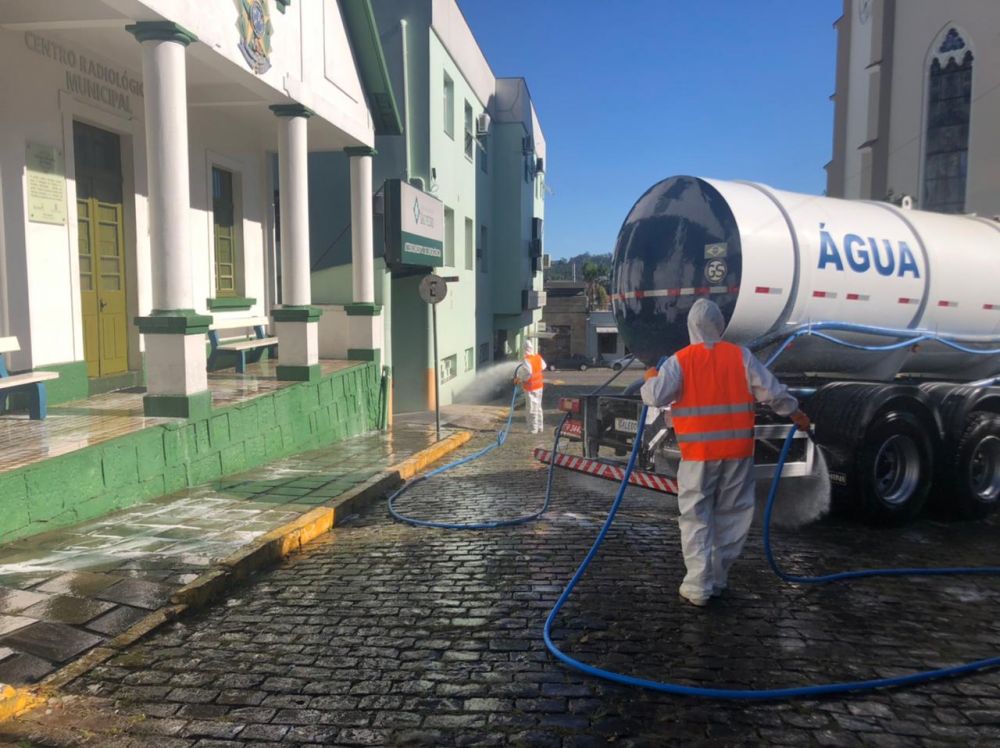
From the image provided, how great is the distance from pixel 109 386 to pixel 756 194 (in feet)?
24.7

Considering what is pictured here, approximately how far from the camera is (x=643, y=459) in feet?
22.1

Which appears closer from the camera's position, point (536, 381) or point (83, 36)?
point (83, 36)

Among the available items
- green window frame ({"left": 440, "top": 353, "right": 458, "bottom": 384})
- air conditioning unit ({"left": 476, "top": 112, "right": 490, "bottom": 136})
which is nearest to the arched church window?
air conditioning unit ({"left": 476, "top": 112, "right": 490, "bottom": 136})

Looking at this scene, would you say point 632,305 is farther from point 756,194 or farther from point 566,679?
point 566,679

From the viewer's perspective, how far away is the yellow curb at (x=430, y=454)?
9262 mm

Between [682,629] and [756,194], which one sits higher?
[756,194]

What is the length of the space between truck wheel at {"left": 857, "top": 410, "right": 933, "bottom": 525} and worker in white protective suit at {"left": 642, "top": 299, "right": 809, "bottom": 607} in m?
2.21

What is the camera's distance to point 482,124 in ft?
73.8

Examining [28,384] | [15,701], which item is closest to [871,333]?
[15,701]

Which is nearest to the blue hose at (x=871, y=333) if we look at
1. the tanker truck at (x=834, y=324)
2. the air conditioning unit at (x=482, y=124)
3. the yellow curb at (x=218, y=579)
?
the tanker truck at (x=834, y=324)

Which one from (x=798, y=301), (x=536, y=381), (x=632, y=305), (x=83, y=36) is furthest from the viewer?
(x=536, y=381)

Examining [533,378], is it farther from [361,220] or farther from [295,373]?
[295,373]

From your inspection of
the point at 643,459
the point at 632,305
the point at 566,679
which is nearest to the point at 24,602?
the point at 566,679

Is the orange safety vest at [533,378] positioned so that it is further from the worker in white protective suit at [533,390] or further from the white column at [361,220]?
the white column at [361,220]
